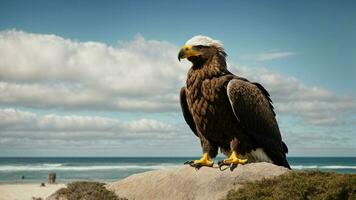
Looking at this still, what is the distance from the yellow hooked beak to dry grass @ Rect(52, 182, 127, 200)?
282 cm

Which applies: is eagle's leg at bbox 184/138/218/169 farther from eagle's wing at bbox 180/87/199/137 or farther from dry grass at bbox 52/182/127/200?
dry grass at bbox 52/182/127/200

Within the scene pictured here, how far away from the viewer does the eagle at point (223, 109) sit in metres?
8.89

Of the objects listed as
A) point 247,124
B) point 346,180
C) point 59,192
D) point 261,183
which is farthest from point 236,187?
point 59,192

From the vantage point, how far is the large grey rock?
8.81 metres

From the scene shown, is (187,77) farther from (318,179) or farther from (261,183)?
(318,179)

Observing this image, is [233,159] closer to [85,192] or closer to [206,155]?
[206,155]

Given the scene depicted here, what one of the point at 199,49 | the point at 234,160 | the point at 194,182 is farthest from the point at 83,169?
the point at 234,160

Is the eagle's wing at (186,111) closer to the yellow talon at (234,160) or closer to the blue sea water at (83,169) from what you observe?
the yellow talon at (234,160)

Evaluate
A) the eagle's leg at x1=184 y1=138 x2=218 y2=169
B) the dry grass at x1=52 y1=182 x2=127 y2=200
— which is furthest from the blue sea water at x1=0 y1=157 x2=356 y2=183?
the dry grass at x1=52 y1=182 x2=127 y2=200

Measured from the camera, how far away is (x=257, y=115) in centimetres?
941

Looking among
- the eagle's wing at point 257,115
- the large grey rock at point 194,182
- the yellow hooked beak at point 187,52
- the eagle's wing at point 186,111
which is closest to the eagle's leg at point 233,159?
the large grey rock at point 194,182

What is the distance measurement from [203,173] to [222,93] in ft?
4.71

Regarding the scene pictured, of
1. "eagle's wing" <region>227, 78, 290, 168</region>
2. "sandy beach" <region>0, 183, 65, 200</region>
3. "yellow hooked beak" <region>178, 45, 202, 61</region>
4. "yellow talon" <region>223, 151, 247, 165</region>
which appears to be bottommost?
"sandy beach" <region>0, 183, 65, 200</region>

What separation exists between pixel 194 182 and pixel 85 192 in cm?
221
